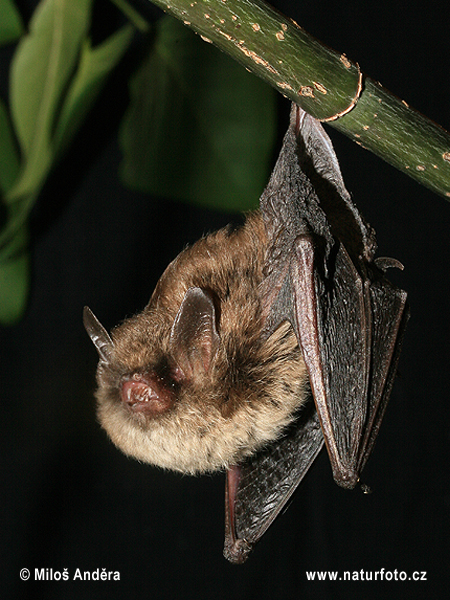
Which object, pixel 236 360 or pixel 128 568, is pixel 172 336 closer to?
pixel 236 360

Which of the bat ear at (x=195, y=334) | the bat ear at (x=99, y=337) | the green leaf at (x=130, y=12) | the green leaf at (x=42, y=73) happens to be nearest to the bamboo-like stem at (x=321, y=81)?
the bat ear at (x=195, y=334)

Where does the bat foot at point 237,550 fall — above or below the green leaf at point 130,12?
below

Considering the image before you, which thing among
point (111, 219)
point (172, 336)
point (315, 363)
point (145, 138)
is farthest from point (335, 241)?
point (111, 219)

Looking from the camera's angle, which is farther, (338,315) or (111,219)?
(111,219)

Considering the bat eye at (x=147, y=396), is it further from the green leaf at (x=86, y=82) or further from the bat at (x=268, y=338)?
the green leaf at (x=86, y=82)

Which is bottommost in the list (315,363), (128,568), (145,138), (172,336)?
(128,568)

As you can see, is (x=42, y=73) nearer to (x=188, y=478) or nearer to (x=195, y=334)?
(x=195, y=334)

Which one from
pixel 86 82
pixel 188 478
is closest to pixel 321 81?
pixel 86 82
